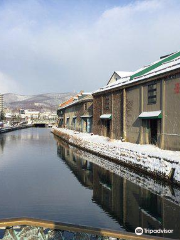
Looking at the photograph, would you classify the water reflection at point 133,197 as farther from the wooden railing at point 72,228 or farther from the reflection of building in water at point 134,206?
the wooden railing at point 72,228

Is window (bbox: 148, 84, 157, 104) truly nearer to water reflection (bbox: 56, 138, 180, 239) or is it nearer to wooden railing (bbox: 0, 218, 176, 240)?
water reflection (bbox: 56, 138, 180, 239)

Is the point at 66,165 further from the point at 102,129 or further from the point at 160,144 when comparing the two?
the point at 102,129

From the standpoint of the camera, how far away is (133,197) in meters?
14.0

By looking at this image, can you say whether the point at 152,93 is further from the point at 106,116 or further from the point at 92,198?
the point at 92,198

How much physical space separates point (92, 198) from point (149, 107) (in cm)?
1350

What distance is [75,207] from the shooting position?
12.4 m

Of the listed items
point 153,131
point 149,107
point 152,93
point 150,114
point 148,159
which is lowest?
point 148,159

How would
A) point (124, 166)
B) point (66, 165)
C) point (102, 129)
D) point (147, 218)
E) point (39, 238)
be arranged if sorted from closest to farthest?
point (39, 238) → point (147, 218) → point (124, 166) → point (66, 165) → point (102, 129)

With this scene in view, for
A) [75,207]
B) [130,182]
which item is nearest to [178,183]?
[130,182]

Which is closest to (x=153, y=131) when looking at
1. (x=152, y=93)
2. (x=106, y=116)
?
(x=152, y=93)

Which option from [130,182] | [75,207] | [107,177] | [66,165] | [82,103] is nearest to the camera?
[75,207]

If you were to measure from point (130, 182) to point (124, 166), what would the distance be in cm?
524

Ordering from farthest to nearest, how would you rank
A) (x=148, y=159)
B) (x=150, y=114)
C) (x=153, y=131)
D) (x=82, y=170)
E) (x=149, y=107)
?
(x=153, y=131) → (x=149, y=107) → (x=150, y=114) → (x=82, y=170) → (x=148, y=159)

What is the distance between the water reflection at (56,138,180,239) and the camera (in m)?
10.7
